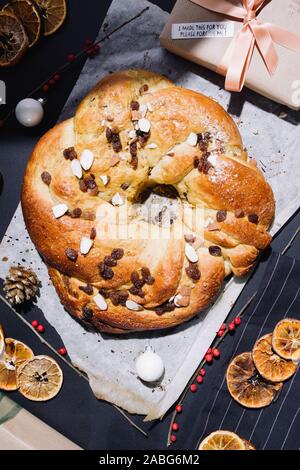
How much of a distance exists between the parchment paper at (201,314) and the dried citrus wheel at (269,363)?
7.3 inches

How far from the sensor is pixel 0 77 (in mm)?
2516

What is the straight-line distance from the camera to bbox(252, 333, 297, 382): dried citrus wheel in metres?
2.30

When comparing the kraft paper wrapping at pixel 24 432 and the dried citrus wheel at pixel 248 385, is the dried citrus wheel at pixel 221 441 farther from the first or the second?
the kraft paper wrapping at pixel 24 432

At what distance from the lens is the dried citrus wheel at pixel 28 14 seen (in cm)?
243

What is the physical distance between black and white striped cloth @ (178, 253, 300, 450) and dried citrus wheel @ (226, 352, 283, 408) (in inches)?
1.2

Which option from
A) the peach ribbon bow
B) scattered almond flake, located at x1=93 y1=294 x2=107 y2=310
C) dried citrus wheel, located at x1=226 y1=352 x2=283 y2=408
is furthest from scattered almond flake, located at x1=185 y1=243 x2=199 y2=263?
the peach ribbon bow

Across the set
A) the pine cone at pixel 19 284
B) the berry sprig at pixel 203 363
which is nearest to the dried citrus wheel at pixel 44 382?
the pine cone at pixel 19 284

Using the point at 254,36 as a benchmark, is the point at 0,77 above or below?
below

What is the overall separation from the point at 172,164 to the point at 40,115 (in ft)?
2.10
